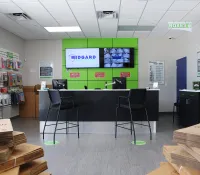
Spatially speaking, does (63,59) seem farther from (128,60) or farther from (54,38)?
(128,60)

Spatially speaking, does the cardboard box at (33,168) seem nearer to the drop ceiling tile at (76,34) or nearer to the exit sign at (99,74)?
the drop ceiling tile at (76,34)

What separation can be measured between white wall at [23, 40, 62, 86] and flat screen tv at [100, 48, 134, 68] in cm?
167

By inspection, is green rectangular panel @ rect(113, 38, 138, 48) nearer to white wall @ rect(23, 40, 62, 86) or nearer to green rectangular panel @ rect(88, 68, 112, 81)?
green rectangular panel @ rect(88, 68, 112, 81)

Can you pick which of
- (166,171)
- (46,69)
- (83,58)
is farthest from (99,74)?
(166,171)

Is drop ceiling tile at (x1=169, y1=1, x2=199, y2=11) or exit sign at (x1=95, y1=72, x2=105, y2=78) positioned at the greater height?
drop ceiling tile at (x1=169, y1=1, x2=199, y2=11)

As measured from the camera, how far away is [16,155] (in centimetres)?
163

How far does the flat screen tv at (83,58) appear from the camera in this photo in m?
8.01

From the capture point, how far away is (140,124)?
5.10 m

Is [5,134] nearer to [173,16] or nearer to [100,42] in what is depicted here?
[173,16]

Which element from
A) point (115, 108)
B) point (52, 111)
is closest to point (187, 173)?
point (115, 108)

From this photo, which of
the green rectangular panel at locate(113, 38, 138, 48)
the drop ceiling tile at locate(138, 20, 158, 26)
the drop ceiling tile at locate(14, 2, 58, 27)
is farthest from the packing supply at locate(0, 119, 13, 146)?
the green rectangular panel at locate(113, 38, 138, 48)

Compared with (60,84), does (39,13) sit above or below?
above

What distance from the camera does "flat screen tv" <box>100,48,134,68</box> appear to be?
7.95 m

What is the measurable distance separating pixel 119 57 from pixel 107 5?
3245mm
